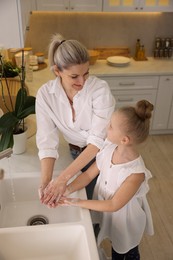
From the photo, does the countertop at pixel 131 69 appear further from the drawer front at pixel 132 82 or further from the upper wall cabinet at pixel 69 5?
the upper wall cabinet at pixel 69 5

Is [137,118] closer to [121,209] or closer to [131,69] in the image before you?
[121,209]

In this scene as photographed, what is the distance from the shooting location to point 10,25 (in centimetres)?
133

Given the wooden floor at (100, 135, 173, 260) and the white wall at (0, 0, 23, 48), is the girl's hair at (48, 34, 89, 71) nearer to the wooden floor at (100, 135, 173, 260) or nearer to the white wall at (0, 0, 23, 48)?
the white wall at (0, 0, 23, 48)

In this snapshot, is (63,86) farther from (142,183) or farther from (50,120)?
(142,183)

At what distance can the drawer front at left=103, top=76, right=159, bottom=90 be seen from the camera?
9.85 feet

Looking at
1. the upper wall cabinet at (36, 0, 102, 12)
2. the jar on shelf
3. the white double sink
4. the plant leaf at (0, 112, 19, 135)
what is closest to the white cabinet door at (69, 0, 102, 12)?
the upper wall cabinet at (36, 0, 102, 12)

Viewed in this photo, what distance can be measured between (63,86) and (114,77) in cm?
170

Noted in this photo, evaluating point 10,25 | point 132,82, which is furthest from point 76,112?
point 132,82

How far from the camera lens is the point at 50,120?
1391 millimetres

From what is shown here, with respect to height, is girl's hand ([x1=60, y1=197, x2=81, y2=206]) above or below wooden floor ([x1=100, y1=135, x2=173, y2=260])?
above

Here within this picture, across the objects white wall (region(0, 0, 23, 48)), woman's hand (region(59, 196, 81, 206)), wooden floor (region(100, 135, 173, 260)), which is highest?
white wall (region(0, 0, 23, 48))

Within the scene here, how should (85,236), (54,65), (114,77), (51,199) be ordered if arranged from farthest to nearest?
(114,77) → (54,65) → (51,199) → (85,236)

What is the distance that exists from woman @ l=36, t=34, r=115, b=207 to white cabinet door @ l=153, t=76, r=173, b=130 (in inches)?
75.4

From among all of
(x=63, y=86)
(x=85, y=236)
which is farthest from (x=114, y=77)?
(x=85, y=236)
